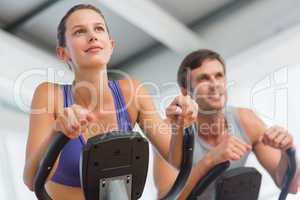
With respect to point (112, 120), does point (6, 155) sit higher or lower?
lower

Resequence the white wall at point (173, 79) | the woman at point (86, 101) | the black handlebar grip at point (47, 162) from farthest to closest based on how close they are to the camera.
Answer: the white wall at point (173, 79) < the woman at point (86, 101) < the black handlebar grip at point (47, 162)

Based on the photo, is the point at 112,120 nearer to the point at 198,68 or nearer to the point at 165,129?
the point at 165,129

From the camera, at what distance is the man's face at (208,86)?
1.04 meters

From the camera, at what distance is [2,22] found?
1.43 meters

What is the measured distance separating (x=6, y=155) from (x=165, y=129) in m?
0.64

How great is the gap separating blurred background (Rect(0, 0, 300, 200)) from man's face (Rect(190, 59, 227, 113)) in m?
0.25

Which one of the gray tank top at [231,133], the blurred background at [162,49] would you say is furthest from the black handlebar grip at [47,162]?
the blurred background at [162,49]

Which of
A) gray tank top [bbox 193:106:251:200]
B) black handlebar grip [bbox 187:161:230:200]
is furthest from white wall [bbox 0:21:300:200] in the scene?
black handlebar grip [bbox 187:161:230:200]

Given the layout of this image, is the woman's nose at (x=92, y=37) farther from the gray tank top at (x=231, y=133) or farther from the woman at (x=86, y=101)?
the gray tank top at (x=231, y=133)

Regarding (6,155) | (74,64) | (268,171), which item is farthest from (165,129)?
(6,155)

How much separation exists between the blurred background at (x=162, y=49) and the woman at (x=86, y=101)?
454mm

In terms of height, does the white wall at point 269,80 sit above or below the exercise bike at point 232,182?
above

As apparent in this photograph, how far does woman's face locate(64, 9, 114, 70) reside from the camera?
0.79 metres

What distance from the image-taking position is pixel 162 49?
5.30ft
